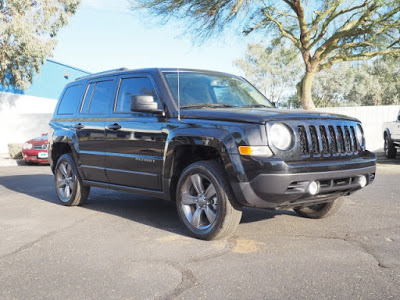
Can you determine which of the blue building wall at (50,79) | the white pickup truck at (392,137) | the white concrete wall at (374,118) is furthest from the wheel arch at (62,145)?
the blue building wall at (50,79)

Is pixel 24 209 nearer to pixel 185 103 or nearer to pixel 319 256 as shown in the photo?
pixel 185 103

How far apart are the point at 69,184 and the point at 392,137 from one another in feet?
38.7

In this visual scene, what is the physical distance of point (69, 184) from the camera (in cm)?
704

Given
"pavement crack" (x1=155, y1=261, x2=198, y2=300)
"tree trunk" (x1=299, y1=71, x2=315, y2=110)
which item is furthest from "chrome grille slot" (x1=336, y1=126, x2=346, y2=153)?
"tree trunk" (x1=299, y1=71, x2=315, y2=110)

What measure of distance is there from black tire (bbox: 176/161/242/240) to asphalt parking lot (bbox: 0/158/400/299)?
0.16 meters

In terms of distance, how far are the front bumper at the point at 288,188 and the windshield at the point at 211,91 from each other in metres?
1.39

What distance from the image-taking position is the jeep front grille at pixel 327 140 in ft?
14.6

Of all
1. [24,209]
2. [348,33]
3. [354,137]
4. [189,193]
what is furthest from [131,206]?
[348,33]

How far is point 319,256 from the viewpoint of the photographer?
13.4ft

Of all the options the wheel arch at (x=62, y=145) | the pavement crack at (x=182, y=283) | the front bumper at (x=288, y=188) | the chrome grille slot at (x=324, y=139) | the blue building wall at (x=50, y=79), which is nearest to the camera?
the pavement crack at (x=182, y=283)

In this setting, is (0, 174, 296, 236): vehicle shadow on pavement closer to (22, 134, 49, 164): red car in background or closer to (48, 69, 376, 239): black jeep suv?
(48, 69, 376, 239): black jeep suv

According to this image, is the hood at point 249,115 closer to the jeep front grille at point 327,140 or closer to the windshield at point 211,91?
the jeep front grille at point 327,140

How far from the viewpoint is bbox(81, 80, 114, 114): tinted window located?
6211 mm

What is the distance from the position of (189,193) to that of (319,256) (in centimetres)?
152
